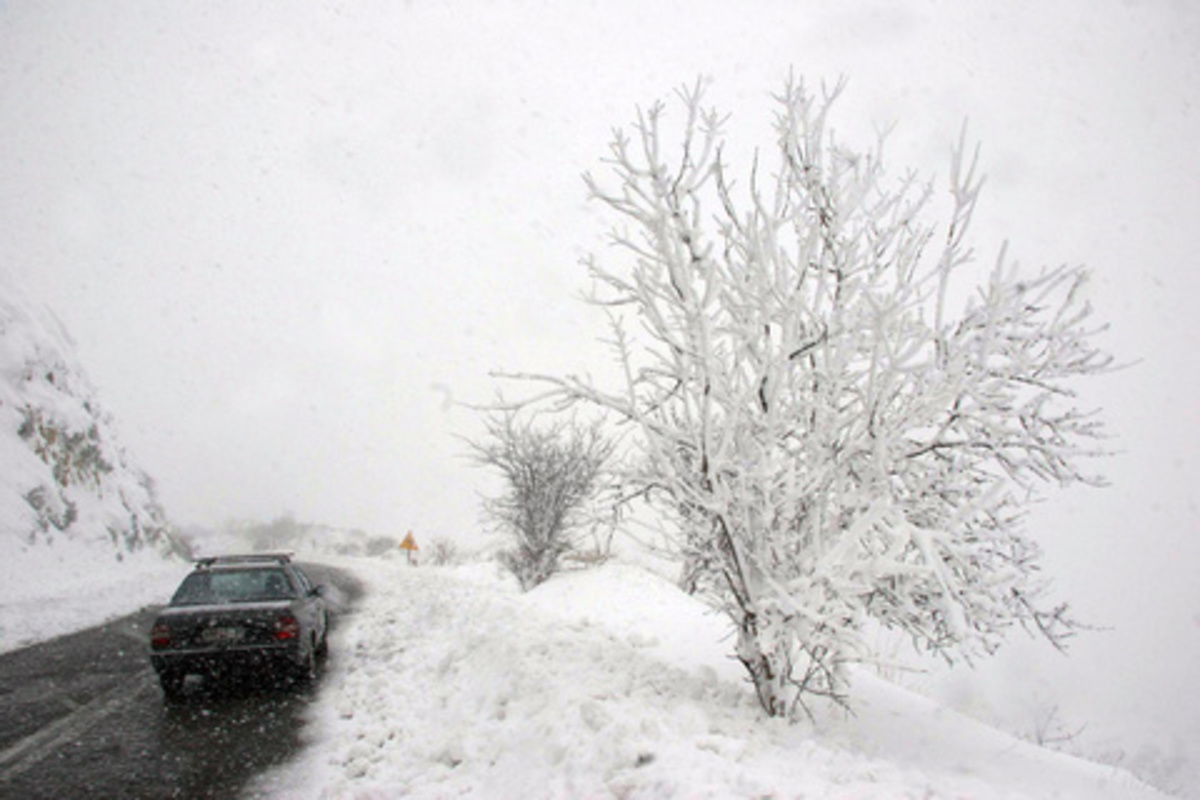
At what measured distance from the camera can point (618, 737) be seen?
433 cm

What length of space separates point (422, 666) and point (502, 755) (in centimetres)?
367

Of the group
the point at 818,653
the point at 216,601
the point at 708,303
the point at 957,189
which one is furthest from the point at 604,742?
the point at 216,601

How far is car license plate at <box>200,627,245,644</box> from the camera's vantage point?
6.59m

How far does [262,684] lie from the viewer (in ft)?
24.6

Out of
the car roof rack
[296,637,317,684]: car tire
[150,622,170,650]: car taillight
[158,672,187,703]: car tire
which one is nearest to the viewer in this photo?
[150,622,170,650]: car taillight

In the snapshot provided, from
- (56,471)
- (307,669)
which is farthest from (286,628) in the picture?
(56,471)

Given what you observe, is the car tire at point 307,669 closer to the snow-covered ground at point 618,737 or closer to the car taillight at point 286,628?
the snow-covered ground at point 618,737

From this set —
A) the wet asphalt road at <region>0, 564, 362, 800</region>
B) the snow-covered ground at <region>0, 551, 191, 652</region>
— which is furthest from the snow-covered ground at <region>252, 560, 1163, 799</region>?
the snow-covered ground at <region>0, 551, 191, 652</region>

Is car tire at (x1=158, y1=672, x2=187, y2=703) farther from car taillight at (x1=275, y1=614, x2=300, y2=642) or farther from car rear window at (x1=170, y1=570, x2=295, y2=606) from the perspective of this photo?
car taillight at (x1=275, y1=614, x2=300, y2=642)

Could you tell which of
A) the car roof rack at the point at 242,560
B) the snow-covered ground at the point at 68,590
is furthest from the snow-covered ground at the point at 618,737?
the snow-covered ground at the point at 68,590

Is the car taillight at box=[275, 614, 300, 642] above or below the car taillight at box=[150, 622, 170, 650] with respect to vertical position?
above

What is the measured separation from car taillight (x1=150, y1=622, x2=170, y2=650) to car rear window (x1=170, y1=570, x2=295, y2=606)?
1.82 feet

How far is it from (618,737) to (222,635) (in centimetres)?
458

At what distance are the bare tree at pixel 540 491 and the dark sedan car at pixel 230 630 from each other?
10641 millimetres
